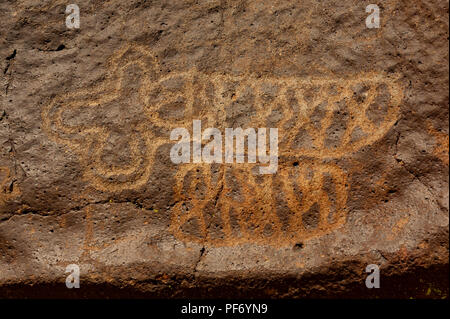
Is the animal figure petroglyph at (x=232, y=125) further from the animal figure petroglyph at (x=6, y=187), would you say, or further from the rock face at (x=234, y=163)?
the animal figure petroglyph at (x=6, y=187)

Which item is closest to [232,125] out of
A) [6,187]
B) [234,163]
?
[234,163]

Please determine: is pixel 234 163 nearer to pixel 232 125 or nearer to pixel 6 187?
pixel 232 125

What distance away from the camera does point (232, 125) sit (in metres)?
2.18

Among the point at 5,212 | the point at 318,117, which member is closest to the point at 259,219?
the point at 318,117

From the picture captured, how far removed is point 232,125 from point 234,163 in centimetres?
19

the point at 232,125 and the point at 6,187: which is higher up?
the point at 232,125

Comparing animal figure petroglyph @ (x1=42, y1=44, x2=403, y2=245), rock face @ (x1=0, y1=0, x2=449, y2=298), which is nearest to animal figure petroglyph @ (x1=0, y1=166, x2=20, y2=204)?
rock face @ (x1=0, y1=0, x2=449, y2=298)

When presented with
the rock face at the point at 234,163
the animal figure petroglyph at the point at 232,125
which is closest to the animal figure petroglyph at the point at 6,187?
the rock face at the point at 234,163

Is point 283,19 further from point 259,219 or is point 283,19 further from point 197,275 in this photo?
point 197,275

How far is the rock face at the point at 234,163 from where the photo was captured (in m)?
2.18

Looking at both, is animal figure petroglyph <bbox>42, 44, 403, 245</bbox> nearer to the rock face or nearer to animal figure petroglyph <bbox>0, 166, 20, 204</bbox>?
the rock face

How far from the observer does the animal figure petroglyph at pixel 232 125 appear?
85.7 inches

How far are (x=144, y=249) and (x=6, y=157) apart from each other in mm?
843

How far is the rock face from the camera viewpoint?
7.14ft
